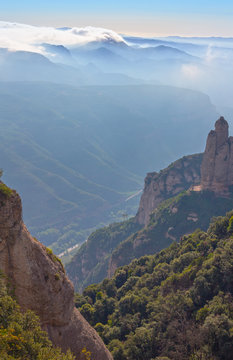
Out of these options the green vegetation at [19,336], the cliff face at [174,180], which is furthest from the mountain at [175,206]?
the green vegetation at [19,336]

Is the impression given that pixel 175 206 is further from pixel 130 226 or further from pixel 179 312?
pixel 179 312

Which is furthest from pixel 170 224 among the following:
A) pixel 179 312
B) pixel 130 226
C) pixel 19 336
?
pixel 19 336

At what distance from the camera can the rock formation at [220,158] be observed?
7581 centimetres

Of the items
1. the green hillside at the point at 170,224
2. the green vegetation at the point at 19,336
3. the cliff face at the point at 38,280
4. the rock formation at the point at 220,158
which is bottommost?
the green vegetation at the point at 19,336

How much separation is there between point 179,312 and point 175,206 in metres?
56.9

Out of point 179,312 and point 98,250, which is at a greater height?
point 98,250

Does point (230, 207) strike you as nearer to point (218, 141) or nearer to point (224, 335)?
point (218, 141)

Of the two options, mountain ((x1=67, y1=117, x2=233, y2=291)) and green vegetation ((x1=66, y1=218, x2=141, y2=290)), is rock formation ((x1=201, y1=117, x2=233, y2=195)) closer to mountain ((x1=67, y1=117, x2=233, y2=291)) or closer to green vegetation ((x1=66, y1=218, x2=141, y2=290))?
mountain ((x1=67, y1=117, x2=233, y2=291))

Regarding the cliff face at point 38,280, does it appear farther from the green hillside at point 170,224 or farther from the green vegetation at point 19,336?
the green hillside at point 170,224

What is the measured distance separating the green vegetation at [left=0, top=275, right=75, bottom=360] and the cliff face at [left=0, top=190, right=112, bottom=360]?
0.98 metres

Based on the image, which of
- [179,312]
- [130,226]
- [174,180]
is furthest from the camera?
[130,226]

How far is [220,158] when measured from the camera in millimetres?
75938

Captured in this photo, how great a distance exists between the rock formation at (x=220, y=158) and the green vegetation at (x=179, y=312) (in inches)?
1412

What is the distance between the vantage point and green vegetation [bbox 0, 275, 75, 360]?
1567cm
